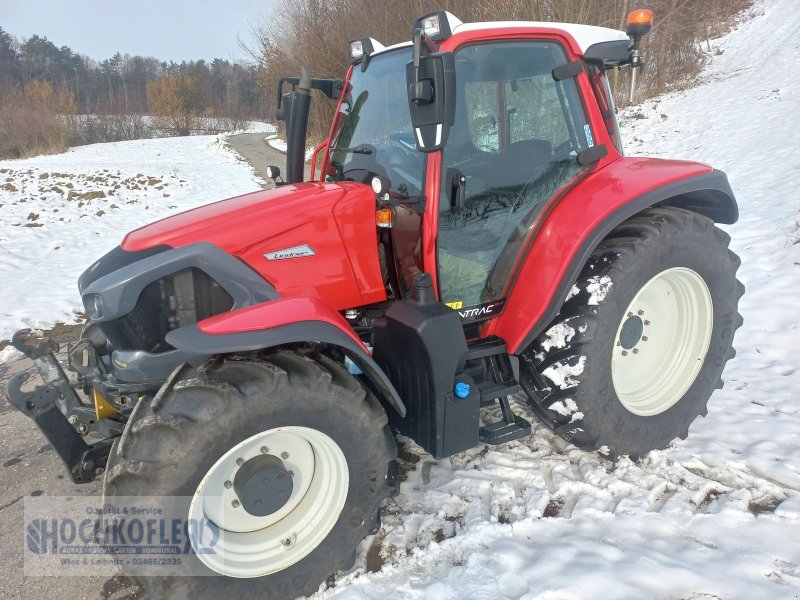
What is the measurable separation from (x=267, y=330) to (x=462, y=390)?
93 cm

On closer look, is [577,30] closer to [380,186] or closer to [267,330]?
[380,186]

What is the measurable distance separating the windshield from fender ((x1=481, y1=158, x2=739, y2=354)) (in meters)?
0.67

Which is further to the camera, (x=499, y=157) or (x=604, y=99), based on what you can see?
(x=604, y=99)

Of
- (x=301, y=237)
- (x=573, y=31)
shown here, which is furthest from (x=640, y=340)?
(x=301, y=237)

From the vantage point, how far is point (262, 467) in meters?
1.98

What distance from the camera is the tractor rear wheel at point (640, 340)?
2.51m

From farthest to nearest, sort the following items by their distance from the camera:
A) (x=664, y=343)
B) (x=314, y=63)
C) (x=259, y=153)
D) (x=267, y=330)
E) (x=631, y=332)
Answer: (x=259, y=153) → (x=314, y=63) → (x=664, y=343) → (x=631, y=332) → (x=267, y=330)

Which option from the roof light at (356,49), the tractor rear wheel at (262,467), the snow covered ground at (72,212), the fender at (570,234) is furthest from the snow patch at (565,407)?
the snow covered ground at (72,212)

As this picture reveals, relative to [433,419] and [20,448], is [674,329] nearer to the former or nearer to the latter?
[433,419]

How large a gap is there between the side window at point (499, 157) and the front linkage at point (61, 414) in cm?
160

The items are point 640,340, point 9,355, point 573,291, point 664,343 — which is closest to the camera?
point 573,291

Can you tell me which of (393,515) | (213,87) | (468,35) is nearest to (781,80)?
(468,35)

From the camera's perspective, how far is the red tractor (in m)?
1.91

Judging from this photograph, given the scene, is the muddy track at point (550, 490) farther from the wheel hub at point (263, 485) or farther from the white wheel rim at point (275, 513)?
Result: the wheel hub at point (263, 485)
